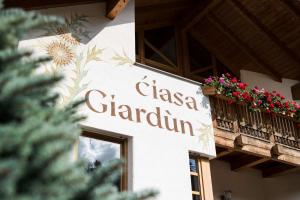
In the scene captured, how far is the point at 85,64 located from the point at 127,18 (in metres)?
1.34

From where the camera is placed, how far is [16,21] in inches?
69.4

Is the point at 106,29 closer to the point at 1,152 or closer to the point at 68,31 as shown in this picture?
the point at 68,31

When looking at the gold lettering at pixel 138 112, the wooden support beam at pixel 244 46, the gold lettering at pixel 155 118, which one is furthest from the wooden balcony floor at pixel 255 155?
the wooden support beam at pixel 244 46

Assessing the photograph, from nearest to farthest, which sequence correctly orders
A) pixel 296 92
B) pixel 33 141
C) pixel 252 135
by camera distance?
pixel 33 141, pixel 252 135, pixel 296 92

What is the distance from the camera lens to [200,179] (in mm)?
5680

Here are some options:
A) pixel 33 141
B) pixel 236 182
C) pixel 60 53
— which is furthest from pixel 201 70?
pixel 33 141

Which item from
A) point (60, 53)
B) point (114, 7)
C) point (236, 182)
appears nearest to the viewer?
point (60, 53)

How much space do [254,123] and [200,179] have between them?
1.83 meters

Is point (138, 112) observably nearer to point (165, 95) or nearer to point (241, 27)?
point (165, 95)

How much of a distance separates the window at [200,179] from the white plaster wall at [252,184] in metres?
1.78

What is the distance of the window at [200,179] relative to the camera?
555 centimetres

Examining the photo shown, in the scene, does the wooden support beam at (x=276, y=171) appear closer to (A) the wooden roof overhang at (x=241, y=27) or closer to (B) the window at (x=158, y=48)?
(A) the wooden roof overhang at (x=241, y=27)

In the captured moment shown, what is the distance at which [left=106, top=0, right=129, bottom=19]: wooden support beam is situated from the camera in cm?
578

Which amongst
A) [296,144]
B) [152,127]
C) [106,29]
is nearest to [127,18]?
[106,29]
